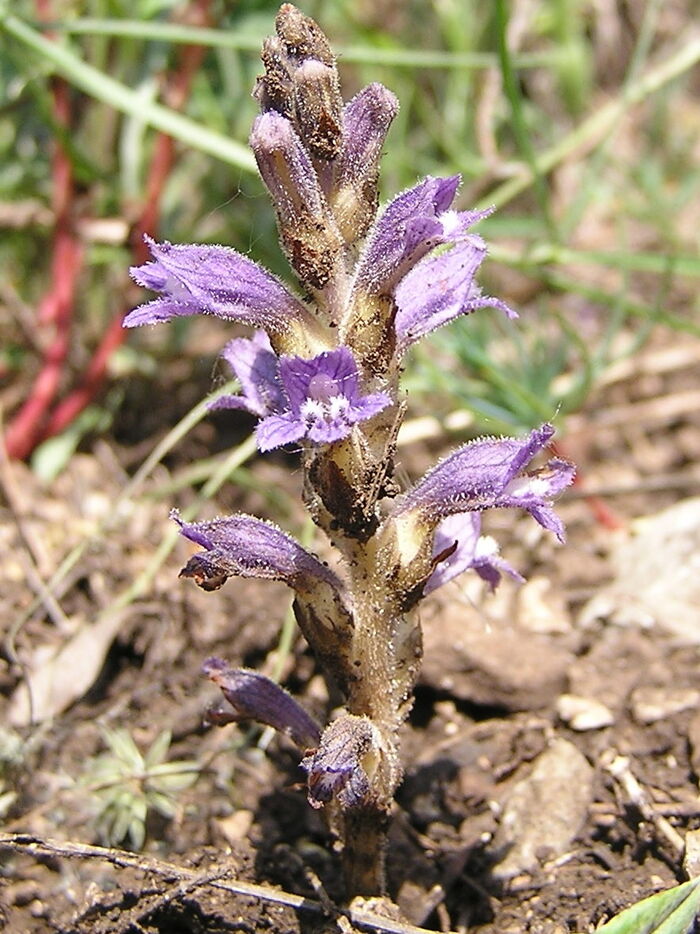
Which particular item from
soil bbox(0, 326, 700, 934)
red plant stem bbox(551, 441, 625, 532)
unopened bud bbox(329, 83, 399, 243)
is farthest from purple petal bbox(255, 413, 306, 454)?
red plant stem bbox(551, 441, 625, 532)

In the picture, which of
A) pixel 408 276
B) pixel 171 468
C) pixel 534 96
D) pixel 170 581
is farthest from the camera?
pixel 534 96

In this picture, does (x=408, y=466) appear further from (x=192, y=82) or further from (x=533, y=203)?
(x=533, y=203)

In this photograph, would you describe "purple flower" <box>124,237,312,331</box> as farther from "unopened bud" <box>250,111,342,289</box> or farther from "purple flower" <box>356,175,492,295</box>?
"purple flower" <box>356,175,492,295</box>

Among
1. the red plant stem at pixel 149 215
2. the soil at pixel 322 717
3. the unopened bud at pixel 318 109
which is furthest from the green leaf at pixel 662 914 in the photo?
the red plant stem at pixel 149 215

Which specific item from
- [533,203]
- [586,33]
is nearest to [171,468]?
[533,203]

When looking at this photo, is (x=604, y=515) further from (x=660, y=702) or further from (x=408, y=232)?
(x=408, y=232)

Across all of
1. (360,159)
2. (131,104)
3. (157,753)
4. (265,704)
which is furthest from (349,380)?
(131,104)
